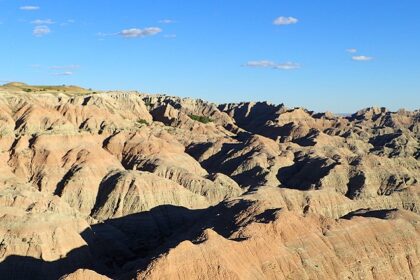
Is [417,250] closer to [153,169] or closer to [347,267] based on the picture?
[347,267]

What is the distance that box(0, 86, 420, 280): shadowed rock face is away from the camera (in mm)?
45906

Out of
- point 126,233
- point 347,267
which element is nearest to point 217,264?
point 347,267

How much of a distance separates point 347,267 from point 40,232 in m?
28.4

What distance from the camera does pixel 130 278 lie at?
37.7 m

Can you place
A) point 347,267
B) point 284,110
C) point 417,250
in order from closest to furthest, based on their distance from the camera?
point 347,267
point 417,250
point 284,110

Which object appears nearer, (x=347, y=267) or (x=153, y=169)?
(x=347, y=267)

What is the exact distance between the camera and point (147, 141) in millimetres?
102000

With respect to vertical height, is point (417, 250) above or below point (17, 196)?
below

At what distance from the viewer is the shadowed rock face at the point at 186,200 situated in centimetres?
4591

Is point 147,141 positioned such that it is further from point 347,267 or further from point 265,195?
point 347,267

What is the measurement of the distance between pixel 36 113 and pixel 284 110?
10272 centimetres

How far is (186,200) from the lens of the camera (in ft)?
257

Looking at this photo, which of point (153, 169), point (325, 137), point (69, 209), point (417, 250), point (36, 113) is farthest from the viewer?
point (325, 137)

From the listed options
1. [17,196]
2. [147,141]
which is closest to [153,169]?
[147,141]
